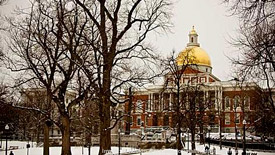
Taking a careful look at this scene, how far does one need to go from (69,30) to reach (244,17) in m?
10.7

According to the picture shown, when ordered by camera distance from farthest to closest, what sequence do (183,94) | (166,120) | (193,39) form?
(193,39) < (166,120) < (183,94)

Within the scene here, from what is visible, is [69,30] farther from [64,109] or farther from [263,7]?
[263,7]

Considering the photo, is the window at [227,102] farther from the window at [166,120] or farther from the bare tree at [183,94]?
the bare tree at [183,94]

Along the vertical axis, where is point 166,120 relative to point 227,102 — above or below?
below

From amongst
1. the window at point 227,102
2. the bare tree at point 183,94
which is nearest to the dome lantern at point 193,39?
the window at point 227,102

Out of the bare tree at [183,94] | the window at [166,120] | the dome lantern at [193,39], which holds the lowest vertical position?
the window at [166,120]

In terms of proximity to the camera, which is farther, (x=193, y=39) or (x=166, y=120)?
(x=193, y=39)

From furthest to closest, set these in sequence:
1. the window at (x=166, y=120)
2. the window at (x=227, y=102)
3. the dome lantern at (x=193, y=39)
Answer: the dome lantern at (x=193, y=39) → the window at (x=227, y=102) → the window at (x=166, y=120)

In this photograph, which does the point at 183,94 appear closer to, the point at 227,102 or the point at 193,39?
the point at 227,102

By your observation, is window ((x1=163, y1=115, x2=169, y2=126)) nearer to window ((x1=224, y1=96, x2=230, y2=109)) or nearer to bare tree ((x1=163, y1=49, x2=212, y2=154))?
window ((x1=224, y1=96, x2=230, y2=109))

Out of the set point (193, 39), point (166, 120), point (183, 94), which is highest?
point (193, 39)

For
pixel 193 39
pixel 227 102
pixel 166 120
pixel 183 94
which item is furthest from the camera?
pixel 193 39

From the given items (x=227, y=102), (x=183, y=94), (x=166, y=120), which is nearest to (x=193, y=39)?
→ (x=227, y=102)

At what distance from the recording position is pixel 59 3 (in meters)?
18.6
